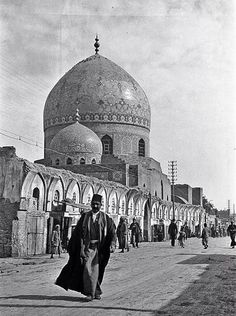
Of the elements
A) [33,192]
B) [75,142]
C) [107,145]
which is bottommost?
[33,192]

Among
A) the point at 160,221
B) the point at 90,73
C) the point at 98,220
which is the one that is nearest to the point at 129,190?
the point at 160,221

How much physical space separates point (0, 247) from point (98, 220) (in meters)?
10.1

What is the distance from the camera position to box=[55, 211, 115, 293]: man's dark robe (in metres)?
7.27

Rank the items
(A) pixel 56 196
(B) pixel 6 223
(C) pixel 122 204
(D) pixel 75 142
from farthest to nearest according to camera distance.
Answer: (D) pixel 75 142, (C) pixel 122 204, (A) pixel 56 196, (B) pixel 6 223

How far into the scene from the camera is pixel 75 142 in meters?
38.1

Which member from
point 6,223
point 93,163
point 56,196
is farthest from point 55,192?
point 93,163

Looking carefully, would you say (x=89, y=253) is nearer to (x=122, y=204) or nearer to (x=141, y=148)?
(x=122, y=204)

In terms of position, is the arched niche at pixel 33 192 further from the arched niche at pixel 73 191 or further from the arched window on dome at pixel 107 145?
the arched window on dome at pixel 107 145

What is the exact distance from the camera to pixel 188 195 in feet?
209

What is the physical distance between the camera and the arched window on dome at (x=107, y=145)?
4421cm

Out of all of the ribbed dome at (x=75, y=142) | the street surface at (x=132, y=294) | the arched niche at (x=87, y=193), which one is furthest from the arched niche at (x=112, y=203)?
the street surface at (x=132, y=294)

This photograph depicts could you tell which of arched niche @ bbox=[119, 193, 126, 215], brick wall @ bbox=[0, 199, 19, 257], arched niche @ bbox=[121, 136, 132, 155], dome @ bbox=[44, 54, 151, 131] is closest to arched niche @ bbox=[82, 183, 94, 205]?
arched niche @ bbox=[119, 193, 126, 215]

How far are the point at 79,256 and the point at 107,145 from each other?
121 ft

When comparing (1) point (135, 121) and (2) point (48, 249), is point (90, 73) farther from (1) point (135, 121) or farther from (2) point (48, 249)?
(2) point (48, 249)
